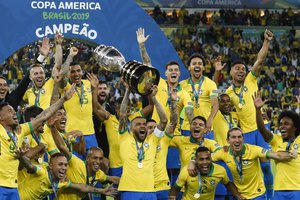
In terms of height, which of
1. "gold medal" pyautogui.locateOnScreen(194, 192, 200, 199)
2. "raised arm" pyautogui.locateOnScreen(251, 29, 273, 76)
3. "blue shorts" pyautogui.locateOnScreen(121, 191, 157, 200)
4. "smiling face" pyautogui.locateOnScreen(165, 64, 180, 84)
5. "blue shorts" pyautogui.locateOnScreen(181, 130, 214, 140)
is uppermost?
"raised arm" pyautogui.locateOnScreen(251, 29, 273, 76)

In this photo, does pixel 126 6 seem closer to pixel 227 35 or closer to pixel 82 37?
pixel 82 37

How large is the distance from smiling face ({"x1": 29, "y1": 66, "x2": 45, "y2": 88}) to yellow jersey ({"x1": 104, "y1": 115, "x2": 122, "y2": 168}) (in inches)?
45.2

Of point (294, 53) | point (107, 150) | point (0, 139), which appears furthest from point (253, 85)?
point (294, 53)

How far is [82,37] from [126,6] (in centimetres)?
88

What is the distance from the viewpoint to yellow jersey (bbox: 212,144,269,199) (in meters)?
13.3

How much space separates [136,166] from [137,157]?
0.39 feet

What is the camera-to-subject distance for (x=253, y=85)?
14695 mm

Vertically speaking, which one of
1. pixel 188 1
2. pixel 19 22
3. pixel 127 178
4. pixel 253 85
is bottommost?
pixel 127 178

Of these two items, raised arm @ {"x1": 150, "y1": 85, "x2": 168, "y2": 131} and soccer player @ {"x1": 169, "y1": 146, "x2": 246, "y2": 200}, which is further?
soccer player @ {"x1": 169, "y1": 146, "x2": 246, "y2": 200}

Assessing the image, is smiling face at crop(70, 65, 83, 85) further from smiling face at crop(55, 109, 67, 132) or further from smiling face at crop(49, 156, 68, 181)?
smiling face at crop(49, 156, 68, 181)

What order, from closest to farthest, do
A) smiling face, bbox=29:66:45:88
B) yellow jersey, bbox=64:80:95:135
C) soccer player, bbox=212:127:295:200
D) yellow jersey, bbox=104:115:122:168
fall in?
1. soccer player, bbox=212:127:295:200
2. smiling face, bbox=29:66:45:88
3. yellow jersey, bbox=64:80:95:135
4. yellow jersey, bbox=104:115:122:168

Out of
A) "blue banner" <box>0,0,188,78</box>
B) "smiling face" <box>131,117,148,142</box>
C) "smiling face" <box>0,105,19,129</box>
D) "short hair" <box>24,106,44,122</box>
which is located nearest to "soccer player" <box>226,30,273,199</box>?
"blue banner" <box>0,0,188,78</box>

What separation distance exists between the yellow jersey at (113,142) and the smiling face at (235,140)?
188cm

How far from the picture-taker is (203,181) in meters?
13.1
